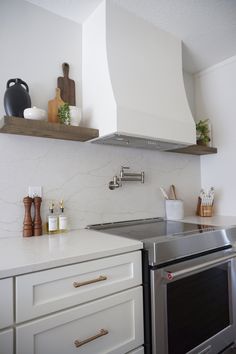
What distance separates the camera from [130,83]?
1444mm

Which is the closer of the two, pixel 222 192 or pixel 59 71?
pixel 59 71

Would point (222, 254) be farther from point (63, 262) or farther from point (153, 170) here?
point (63, 262)

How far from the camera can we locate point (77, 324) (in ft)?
3.17

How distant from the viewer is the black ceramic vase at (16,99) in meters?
1.26

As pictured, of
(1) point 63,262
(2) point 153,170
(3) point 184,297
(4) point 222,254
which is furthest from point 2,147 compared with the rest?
(4) point 222,254

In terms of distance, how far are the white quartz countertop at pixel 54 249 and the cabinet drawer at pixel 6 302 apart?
0.03 m

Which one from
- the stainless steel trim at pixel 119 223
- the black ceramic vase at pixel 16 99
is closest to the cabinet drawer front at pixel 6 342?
the stainless steel trim at pixel 119 223

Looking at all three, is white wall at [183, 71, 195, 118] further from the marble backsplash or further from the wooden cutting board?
the wooden cutting board

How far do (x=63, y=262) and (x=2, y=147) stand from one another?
0.78 metres

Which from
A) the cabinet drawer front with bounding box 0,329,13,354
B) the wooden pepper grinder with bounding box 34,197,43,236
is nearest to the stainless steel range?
the wooden pepper grinder with bounding box 34,197,43,236

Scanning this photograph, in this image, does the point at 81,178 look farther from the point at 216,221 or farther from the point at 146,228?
the point at 216,221

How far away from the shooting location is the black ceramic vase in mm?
1265

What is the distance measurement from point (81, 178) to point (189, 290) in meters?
0.93

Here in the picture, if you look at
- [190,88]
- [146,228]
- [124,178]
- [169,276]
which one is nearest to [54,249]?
[169,276]
